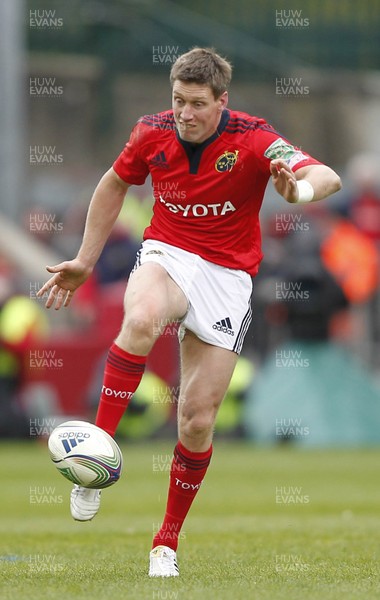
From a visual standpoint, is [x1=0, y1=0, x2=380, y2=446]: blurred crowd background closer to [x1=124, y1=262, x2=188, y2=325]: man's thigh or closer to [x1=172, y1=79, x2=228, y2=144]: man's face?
[x1=124, y1=262, x2=188, y2=325]: man's thigh

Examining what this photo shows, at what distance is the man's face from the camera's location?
20.7 feet

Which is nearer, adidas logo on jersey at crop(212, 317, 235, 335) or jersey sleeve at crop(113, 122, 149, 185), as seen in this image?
adidas logo on jersey at crop(212, 317, 235, 335)

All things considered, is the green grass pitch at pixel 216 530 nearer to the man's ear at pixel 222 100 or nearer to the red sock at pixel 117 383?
the red sock at pixel 117 383

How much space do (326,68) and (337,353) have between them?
8.06 m

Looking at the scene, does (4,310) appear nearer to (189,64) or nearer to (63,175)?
(63,175)

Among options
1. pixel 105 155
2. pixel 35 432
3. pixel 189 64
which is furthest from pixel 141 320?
pixel 105 155

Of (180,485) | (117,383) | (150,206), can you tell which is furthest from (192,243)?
(150,206)

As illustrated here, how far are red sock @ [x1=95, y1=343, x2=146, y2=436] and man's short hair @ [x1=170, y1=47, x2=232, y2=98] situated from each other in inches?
53.5

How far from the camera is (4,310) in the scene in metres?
15.9

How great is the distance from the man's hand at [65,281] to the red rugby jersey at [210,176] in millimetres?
394

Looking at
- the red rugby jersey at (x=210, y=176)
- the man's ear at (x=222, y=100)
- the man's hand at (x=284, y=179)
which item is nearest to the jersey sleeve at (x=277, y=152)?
the red rugby jersey at (x=210, y=176)

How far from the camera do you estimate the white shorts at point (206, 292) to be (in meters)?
6.53

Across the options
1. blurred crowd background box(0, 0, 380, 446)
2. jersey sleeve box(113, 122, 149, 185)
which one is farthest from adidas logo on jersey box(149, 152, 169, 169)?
blurred crowd background box(0, 0, 380, 446)

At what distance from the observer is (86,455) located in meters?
5.95
